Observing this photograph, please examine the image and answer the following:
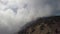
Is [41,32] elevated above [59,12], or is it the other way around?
[59,12]

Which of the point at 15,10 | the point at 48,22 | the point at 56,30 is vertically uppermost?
Result: the point at 15,10

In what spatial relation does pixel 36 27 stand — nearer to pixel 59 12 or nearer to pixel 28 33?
pixel 28 33

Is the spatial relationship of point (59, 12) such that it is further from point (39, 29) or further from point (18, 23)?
point (18, 23)

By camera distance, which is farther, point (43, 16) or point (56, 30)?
point (43, 16)

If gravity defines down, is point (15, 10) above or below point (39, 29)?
above

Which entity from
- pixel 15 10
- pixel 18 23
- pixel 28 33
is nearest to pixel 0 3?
pixel 15 10

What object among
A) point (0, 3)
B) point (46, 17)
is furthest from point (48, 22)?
point (0, 3)
